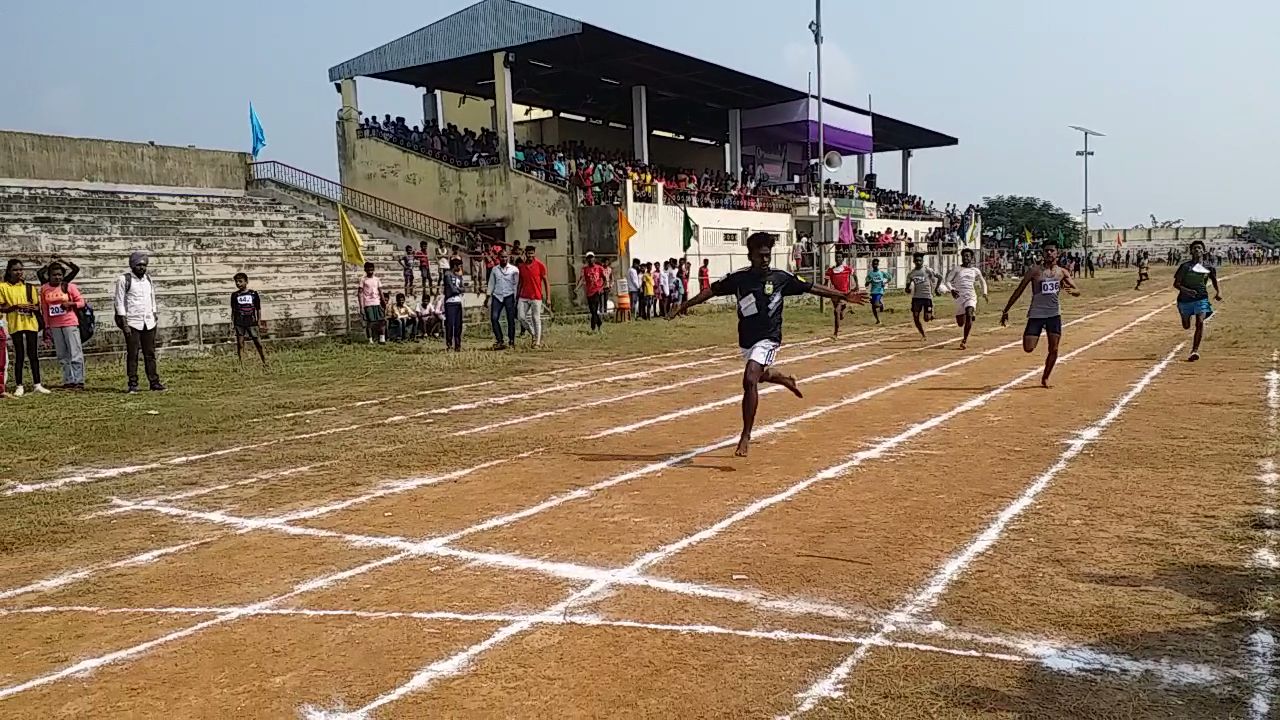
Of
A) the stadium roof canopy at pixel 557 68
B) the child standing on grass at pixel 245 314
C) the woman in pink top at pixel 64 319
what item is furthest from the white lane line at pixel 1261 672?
the stadium roof canopy at pixel 557 68

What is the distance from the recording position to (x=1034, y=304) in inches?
466

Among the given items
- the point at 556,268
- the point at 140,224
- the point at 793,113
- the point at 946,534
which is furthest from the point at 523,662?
the point at 793,113

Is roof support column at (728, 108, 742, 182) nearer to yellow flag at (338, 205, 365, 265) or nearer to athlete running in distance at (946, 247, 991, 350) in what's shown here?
yellow flag at (338, 205, 365, 265)

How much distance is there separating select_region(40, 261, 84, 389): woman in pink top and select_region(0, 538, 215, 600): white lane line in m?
8.09

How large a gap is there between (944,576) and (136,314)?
10.7 metres

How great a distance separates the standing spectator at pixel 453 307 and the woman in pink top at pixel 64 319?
555cm

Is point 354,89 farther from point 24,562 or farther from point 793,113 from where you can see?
point 24,562

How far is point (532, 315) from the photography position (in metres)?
17.1

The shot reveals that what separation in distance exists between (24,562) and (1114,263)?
8540cm

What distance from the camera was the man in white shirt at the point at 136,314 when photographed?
38.8 ft

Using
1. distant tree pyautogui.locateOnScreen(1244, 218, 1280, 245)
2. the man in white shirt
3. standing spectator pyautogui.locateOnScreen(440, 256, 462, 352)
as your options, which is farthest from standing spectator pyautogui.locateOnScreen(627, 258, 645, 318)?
distant tree pyautogui.locateOnScreen(1244, 218, 1280, 245)

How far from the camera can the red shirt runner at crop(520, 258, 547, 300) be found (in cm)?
1647

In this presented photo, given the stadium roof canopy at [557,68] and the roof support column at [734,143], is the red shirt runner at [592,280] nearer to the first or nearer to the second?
the stadium roof canopy at [557,68]

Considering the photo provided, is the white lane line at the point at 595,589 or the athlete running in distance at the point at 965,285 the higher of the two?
the athlete running in distance at the point at 965,285
